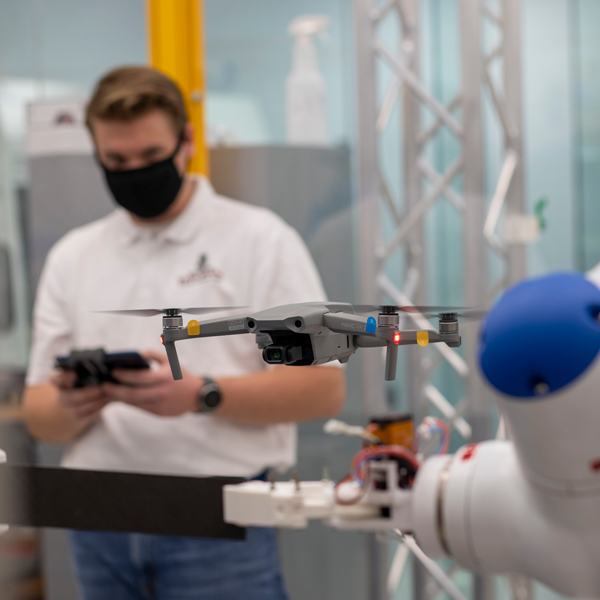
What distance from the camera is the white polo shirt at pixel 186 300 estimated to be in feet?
2.57

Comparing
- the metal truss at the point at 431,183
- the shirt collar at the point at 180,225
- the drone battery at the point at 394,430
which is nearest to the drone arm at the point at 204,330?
the drone battery at the point at 394,430

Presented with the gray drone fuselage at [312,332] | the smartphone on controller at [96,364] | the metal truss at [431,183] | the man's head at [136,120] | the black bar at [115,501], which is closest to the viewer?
the gray drone fuselage at [312,332]

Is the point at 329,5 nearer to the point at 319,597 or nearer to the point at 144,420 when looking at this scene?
the point at 144,420

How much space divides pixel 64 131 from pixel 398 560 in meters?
1.15

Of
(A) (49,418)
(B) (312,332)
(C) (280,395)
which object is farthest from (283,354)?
(A) (49,418)

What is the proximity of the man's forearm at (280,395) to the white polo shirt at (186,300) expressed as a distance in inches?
1.8

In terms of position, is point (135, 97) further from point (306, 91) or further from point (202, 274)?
point (306, 91)

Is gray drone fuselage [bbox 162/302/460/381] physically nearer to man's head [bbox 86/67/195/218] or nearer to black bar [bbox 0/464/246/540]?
black bar [bbox 0/464/246/540]

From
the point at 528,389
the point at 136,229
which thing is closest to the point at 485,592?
the point at 136,229

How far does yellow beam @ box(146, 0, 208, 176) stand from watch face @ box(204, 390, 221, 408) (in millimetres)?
751

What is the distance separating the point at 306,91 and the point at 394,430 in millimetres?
1045

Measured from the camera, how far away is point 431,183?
1.54 meters

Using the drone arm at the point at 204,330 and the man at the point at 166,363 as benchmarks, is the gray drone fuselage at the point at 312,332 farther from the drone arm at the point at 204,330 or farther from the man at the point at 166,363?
the man at the point at 166,363

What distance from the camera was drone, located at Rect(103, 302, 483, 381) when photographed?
0.92ft
